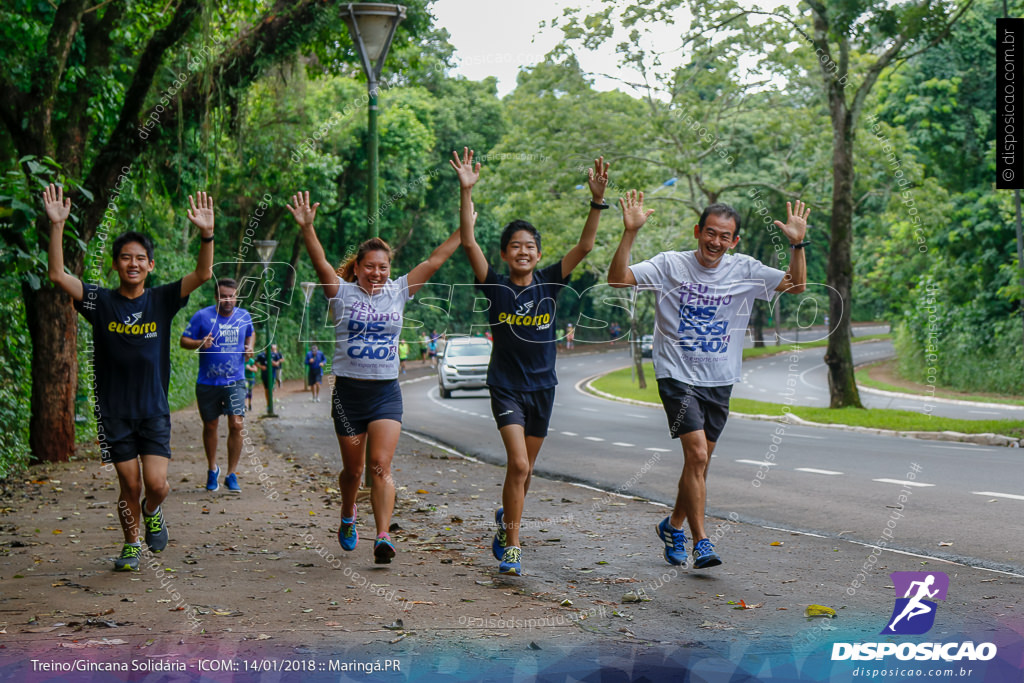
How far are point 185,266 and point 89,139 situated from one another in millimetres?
11743

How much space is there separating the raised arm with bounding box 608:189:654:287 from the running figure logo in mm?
2251

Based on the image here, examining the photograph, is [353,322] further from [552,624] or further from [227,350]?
[227,350]

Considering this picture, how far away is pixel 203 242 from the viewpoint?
267 inches

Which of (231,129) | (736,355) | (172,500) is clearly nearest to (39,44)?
(231,129)

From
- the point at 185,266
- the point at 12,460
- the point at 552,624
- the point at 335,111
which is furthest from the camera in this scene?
the point at 335,111

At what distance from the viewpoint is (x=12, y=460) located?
1139 cm

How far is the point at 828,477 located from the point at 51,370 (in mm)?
8509

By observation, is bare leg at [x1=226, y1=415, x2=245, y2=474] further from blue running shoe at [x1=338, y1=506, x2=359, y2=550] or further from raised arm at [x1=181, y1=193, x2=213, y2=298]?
raised arm at [x1=181, y1=193, x2=213, y2=298]

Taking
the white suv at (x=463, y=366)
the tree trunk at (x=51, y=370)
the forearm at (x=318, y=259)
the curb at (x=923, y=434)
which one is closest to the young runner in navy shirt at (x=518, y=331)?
the forearm at (x=318, y=259)

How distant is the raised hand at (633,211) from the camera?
21.2ft

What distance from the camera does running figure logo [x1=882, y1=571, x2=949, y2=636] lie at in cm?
522

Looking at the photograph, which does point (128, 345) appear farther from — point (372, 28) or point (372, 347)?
point (372, 28)

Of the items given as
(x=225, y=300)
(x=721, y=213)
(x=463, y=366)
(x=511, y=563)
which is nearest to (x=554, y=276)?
(x=721, y=213)

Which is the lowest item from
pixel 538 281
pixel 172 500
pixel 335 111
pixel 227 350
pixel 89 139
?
pixel 172 500
